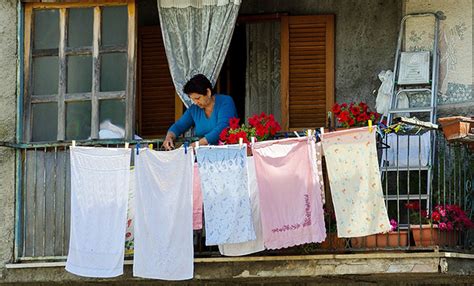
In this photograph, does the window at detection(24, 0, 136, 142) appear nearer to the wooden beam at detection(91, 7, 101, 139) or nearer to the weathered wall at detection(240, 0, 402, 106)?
Answer: the wooden beam at detection(91, 7, 101, 139)

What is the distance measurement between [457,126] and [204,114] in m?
2.60

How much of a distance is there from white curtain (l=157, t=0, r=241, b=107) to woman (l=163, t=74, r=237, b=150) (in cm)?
23

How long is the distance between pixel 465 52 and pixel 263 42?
2.47m

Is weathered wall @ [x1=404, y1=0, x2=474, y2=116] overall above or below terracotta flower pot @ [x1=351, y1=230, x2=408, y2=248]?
above

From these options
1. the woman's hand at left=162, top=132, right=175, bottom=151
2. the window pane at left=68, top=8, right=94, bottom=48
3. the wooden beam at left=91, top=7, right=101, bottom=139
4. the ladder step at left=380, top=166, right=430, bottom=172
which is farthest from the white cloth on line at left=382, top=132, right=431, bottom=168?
the window pane at left=68, top=8, right=94, bottom=48

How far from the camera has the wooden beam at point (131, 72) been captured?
51.0 ft

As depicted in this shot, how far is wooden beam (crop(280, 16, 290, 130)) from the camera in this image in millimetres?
16047

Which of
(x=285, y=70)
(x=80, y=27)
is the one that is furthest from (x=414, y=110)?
(x=80, y=27)

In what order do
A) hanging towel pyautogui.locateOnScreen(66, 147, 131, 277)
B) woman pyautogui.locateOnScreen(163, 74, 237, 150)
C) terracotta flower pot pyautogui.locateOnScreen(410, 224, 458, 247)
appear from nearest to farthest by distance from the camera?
terracotta flower pot pyautogui.locateOnScreen(410, 224, 458, 247) → hanging towel pyautogui.locateOnScreen(66, 147, 131, 277) → woman pyautogui.locateOnScreen(163, 74, 237, 150)

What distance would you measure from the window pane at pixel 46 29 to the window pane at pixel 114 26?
513 millimetres

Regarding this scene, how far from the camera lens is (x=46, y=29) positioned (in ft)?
52.6

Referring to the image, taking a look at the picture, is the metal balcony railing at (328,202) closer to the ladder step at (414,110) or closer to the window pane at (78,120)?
the window pane at (78,120)

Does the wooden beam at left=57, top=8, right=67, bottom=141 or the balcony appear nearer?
the balcony

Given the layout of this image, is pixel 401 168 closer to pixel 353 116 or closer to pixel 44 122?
pixel 353 116
